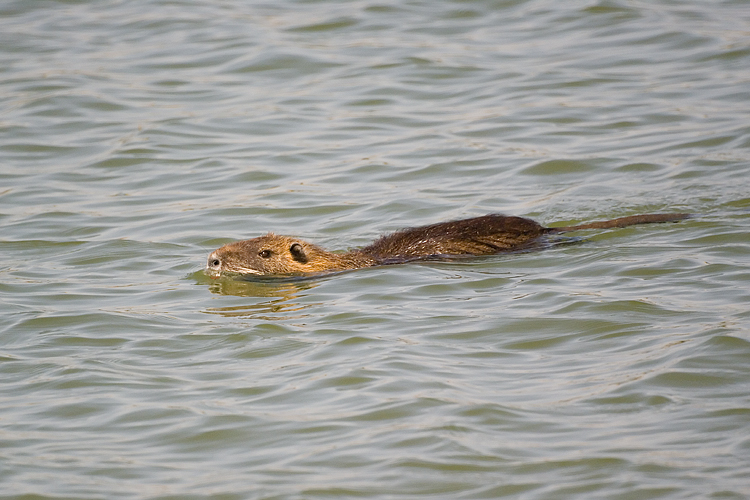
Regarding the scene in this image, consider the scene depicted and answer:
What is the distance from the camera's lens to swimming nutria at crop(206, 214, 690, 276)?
747 cm

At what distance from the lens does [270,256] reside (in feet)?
25.2

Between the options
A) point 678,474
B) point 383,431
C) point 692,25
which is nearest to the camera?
point 678,474

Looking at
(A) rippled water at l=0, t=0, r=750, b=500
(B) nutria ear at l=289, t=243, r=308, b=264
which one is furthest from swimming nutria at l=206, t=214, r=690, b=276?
(A) rippled water at l=0, t=0, r=750, b=500

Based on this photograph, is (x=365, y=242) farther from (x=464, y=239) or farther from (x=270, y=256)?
(x=464, y=239)

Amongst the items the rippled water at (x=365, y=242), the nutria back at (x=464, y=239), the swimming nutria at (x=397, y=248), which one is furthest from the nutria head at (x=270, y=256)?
the nutria back at (x=464, y=239)

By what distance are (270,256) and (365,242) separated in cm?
112

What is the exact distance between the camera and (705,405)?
193 inches

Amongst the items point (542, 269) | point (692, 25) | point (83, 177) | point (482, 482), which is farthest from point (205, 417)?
point (692, 25)

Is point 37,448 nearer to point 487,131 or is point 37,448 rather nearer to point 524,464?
point 524,464

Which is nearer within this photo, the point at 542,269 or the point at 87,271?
the point at 542,269

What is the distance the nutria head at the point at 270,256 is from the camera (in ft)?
24.7

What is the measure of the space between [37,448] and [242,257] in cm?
286

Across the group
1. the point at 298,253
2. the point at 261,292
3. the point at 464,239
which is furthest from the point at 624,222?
the point at 261,292

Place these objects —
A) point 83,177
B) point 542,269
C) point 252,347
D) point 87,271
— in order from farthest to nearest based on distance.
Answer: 1. point 83,177
2. point 87,271
3. point 542,269
4. point 252,347
